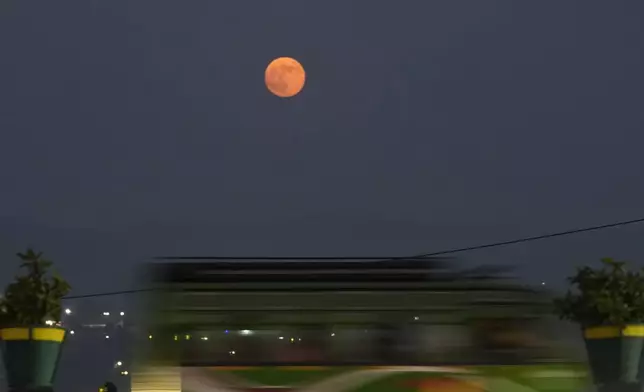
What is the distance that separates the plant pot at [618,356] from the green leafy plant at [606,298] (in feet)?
0.95

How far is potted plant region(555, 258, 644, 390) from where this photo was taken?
20672 millimetres

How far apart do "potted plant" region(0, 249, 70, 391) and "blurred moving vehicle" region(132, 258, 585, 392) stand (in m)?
9.78

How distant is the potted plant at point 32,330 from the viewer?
20.0 meters

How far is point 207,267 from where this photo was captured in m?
11.5

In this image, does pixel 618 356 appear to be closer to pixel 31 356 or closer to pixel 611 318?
pixel 611 318

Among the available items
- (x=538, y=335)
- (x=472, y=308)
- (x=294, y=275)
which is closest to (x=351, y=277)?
(x=294, y=275)

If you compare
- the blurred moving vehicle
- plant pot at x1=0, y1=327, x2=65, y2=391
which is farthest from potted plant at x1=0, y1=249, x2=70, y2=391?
the blurred moving vehicle

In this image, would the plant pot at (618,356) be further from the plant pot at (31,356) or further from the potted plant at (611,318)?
Answer: the plant pot at (31,356)

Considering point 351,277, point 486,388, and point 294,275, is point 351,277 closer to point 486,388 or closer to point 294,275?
point 294,275

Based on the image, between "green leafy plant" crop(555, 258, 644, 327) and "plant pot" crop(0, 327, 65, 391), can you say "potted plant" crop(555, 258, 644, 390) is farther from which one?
"plant pot" crop(0, 327, 65, 391)

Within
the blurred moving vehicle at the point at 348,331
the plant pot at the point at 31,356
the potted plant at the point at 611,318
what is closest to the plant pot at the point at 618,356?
the potted plant at the point at 611,318

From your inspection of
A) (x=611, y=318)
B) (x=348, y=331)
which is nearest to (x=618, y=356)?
Result: (x=611, y=318)

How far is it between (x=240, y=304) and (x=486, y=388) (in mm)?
2808

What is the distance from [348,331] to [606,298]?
12.9 meters
